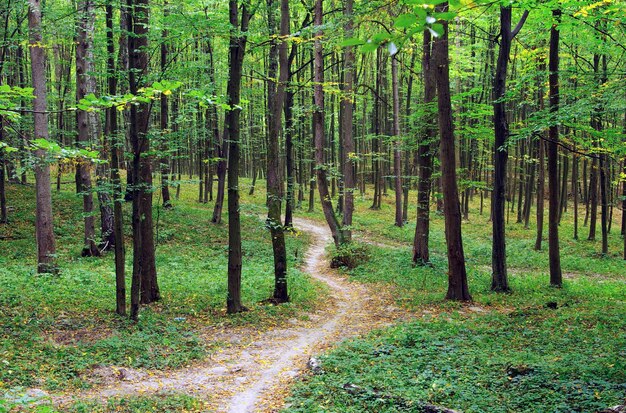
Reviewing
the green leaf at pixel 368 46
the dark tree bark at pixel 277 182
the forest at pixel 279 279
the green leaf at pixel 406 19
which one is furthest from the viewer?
the dark tree bark at pixel 277 182

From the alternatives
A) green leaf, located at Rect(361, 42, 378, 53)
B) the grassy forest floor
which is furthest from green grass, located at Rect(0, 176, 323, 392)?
green leaf, located at Rect(361, 42, 378, 53)

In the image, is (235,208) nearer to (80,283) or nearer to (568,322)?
(80,283)

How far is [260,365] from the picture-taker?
8.05 m

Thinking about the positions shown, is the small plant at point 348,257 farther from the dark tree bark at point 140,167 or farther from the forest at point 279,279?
the dark tree bark at point 140,167

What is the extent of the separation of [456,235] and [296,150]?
23082 mm

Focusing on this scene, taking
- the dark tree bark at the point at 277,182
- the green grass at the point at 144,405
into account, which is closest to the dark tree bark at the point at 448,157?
the dark tree bark at the point at 277,182

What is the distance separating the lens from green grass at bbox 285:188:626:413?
17.7 ft

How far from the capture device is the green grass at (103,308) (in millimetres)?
7172

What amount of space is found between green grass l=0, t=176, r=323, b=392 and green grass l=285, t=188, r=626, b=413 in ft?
10.0

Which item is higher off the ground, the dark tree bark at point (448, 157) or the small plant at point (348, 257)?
the dark tree bark at point (448, 157)

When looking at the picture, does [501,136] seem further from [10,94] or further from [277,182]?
[10,94]

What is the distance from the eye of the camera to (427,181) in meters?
15.3

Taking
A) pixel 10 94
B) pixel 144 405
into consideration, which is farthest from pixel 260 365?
pixel 10 94

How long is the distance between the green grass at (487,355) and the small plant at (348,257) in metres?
2.20
